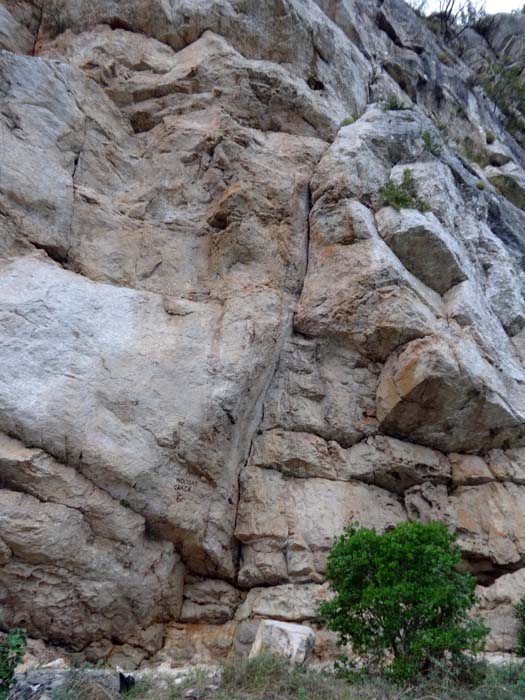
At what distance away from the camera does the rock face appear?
6.88m

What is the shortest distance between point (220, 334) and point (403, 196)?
493cm

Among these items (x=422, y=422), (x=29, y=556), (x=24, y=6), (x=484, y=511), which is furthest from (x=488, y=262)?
(x=24, y=6)

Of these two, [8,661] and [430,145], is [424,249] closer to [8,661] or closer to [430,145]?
[430,145]

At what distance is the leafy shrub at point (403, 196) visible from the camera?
1072 centimetres

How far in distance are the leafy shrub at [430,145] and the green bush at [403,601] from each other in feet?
29.5

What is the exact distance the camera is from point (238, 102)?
39.6 ft

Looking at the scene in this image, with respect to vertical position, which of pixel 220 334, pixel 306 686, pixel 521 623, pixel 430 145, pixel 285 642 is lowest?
pixel 306 686

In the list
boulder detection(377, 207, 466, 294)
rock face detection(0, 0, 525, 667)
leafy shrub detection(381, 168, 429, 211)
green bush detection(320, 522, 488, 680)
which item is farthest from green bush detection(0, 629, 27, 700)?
leafy shrub detection(381, 168, 429, 211)

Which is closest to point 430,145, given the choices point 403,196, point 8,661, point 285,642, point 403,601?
point 403,196

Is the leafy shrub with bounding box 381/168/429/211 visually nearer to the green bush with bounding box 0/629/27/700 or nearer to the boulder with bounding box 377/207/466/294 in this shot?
the boulder with bounding box 377/207/466/294

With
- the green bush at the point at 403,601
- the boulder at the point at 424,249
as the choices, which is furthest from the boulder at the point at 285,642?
the boulder at the point at 424,249

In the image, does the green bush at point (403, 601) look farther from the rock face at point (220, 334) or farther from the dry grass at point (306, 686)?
the rock face at point (220, 334)

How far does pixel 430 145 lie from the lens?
12.3m

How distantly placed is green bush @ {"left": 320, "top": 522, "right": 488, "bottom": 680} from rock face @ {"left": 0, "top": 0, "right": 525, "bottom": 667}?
1.24 meters
